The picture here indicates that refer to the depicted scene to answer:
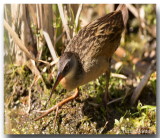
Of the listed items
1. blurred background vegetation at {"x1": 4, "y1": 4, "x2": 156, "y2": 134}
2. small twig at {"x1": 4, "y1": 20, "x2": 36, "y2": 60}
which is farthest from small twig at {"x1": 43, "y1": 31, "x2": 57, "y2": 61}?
small twig at {"x1": 4, "y1": 20, "x2": 36, "y2": 60}

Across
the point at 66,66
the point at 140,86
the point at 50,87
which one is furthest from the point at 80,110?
the point at 140,86

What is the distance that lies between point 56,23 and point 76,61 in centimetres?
71

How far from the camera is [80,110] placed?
11.4 ft

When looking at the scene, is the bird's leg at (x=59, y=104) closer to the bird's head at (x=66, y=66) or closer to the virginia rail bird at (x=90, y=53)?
the virginia rail bird at (x=90, y=53)

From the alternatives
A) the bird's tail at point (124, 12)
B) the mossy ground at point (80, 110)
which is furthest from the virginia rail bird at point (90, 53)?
the mossy ground at point (80, 110)

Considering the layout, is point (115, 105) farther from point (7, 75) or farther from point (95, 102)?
point (7, 75)

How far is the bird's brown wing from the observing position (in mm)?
3311

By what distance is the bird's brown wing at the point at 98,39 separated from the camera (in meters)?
3.31

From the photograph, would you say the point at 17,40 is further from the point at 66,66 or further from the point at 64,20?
the point at 66,66

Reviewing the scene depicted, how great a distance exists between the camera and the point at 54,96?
3.63m

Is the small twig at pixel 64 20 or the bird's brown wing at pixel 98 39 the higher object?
the small twig at pixel 64 20

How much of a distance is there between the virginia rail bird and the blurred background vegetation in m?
0.17

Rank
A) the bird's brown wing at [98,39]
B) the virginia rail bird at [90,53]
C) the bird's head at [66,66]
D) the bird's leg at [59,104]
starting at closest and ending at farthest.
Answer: the bird's head at [66,66], the virginia rail bird at [90,53], the bird's brown wing at [98,39], the bird's leg at [59,104]

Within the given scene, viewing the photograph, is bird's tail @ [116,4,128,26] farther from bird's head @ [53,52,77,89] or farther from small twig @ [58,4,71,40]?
bird's head @ [53,52,77,89]
